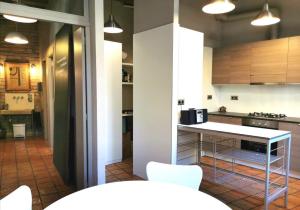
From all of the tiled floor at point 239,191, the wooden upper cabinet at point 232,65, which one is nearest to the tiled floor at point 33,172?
the tiled floor at point 239,191

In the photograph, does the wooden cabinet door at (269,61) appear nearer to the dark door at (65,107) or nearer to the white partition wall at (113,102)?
the white partition wall at (113,102)

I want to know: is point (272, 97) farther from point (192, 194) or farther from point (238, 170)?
point (192, 194)

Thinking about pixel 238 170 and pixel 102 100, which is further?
pixel 238 170

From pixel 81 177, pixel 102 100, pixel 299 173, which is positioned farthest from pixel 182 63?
pixel 299 173

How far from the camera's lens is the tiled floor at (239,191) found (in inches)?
116

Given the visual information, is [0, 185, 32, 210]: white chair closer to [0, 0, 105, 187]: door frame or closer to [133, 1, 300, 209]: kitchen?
[0, 0, 105, 187]: door frame

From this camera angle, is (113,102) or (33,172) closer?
(33,172)

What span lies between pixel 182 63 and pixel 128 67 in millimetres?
2247

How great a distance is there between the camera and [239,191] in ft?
10.9

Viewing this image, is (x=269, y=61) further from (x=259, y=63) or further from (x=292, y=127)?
(x=292, y=127)

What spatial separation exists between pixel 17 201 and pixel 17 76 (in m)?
6.77

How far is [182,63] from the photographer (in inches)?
132

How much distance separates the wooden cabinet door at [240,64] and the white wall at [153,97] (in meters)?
2.06

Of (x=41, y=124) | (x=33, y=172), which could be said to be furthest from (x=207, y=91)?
(x=41, y=124)
